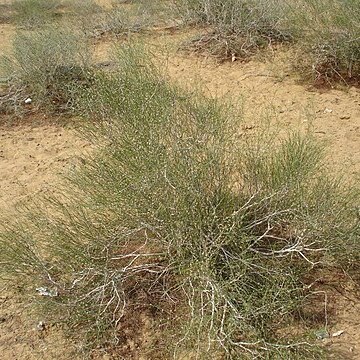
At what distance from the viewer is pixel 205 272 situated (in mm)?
2836

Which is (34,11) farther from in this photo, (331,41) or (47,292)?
(47,292)

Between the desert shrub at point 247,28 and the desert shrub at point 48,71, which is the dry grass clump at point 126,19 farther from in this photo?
the desert shrub at point 48,71

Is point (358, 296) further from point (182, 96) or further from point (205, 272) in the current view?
point (182, 96)

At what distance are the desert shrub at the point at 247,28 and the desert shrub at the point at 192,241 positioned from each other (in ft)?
12.9

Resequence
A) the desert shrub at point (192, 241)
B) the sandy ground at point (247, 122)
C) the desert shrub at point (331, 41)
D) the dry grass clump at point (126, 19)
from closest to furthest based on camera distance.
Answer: the desert shrub at point (192, 241) → the sandy ground at point (247, 122) → the desert shrub at point (331, 41) → the dry grass clump at point (126, 19)

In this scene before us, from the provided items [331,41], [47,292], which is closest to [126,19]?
[331,41]

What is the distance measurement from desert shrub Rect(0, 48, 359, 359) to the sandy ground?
21cm

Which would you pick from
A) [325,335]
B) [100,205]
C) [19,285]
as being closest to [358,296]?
[325,335]

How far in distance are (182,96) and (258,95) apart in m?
1.90

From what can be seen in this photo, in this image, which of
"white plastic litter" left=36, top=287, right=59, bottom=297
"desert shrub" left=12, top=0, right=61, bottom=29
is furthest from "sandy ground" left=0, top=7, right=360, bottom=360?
"desert shrub" left=12, top=0, right=61, bottom=29

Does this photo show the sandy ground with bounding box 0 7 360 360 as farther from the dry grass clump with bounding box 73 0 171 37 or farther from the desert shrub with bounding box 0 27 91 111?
the dry grass clump with bounding box 73 0 171 37

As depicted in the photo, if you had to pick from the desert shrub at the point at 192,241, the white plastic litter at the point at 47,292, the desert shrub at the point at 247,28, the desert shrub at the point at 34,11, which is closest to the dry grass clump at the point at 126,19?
the desert shrub at the point at 34,11

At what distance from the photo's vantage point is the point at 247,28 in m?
7.35

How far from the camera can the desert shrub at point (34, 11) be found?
10113 millimetres
